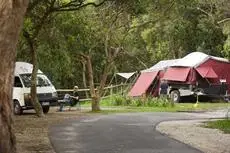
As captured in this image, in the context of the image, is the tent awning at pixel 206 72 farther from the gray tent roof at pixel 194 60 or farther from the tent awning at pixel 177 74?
the tent awning at pixel 177 74

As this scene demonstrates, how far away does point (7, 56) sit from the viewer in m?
8.71

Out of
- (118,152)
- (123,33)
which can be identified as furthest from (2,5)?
(123,33)

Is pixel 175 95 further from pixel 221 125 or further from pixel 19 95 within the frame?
pixel 221 125

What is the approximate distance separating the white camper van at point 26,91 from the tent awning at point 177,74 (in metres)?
12.8

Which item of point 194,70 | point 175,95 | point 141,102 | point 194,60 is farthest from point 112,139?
point 194,60

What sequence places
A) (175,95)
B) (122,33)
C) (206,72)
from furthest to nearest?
1. (175,95)
2. (206,72)
3. (122,33)

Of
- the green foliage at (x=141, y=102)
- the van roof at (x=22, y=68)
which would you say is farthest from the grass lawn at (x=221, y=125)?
the green foliage at (x=141, y=102)

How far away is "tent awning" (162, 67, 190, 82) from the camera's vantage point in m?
37.8

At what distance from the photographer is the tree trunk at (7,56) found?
861 cm

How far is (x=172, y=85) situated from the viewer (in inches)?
1516

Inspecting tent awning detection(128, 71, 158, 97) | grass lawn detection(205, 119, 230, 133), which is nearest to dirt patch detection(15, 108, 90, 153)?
grass lawn detection(205, 119, 230, 133)

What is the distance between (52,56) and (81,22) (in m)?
2.29

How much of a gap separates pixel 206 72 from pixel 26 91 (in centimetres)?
1507

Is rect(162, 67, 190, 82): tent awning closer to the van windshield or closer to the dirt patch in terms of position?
the van windshield
